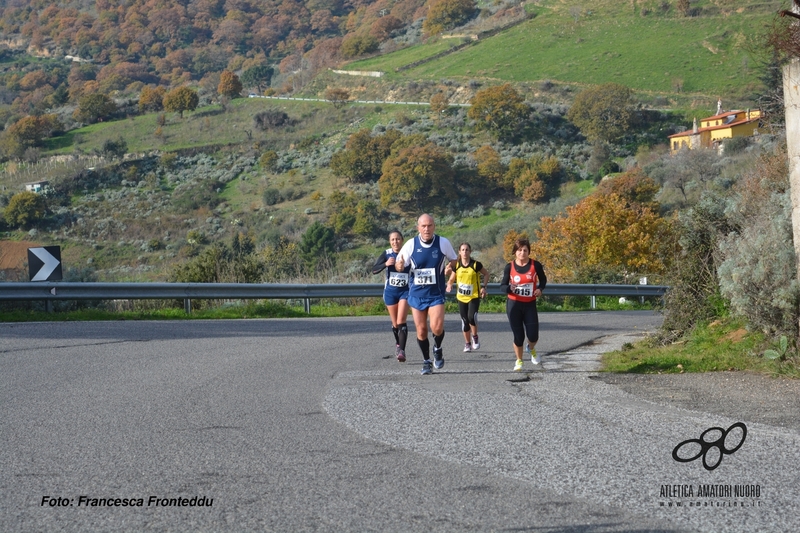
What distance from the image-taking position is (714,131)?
7800 centimetres

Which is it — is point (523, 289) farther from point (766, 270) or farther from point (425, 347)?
point (766, 270)

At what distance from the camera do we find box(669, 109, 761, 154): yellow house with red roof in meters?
75.6

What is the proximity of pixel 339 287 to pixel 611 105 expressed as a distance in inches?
2841

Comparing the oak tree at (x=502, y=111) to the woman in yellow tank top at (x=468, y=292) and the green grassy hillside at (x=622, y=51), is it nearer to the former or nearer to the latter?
the green grassy hillside at (x=622, y=51)

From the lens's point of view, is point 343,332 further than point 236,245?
No

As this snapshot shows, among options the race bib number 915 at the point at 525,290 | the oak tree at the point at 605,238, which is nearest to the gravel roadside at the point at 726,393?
the race bib number 915 at the point at 525,290

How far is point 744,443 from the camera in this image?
20.8 ft

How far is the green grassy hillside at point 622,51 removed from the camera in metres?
98.9

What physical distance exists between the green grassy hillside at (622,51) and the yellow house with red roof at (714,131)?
1242cm

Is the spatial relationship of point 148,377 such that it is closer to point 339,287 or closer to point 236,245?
point 339,287

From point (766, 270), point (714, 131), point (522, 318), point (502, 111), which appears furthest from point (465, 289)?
point (502, 111)

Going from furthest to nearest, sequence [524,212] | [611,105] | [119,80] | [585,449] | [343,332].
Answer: [119,80] → [611,105] → [524,212] → [343,332] → [585,449]

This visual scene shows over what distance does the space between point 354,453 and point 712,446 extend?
2.47m

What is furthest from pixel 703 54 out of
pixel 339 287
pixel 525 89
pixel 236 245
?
pixel 339 287
